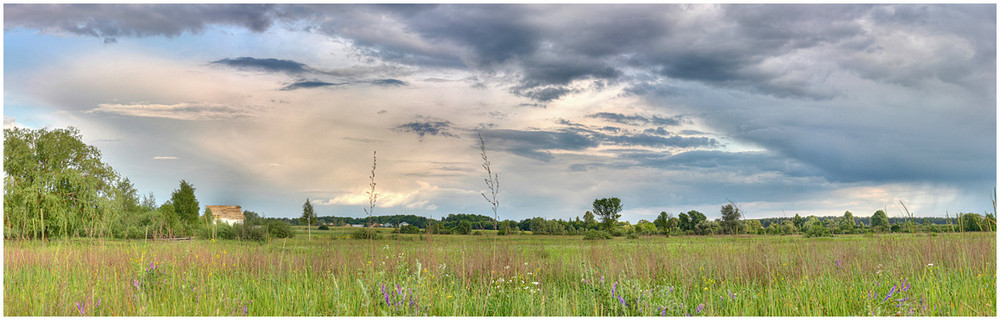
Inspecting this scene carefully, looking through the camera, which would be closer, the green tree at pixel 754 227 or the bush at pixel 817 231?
the green tree at pixel 754 227

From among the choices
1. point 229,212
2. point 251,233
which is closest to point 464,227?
point 251,233

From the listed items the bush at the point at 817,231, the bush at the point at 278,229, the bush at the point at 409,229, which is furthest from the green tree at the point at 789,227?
the bush at the point at 278,229

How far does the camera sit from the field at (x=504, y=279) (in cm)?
586

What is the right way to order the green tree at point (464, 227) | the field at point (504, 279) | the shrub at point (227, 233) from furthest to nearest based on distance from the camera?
the shrub at point (227, 233) → the green tree at point (464, 227) → the field at point (504, 279)

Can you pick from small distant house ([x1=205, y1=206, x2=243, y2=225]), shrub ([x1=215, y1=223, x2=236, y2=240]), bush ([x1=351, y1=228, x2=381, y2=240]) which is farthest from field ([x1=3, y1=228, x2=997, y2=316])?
small distant house ([x1=205, y1=206, x2=243, y2=225])

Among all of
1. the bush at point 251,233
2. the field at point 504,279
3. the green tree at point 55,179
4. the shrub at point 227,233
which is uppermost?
the green tree at point 55,179

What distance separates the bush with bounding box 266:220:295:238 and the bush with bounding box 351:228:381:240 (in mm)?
3414

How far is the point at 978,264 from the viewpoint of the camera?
9906mm

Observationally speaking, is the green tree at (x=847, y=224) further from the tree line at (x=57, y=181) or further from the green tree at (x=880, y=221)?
the tree line at (x=57, y=181)

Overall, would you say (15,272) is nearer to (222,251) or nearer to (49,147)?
(222,251)

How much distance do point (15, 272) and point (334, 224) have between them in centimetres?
571

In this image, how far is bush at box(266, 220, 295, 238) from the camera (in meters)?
13.0

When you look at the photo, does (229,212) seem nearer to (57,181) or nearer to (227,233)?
(57,181)

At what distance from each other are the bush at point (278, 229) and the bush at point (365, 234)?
3414mm
